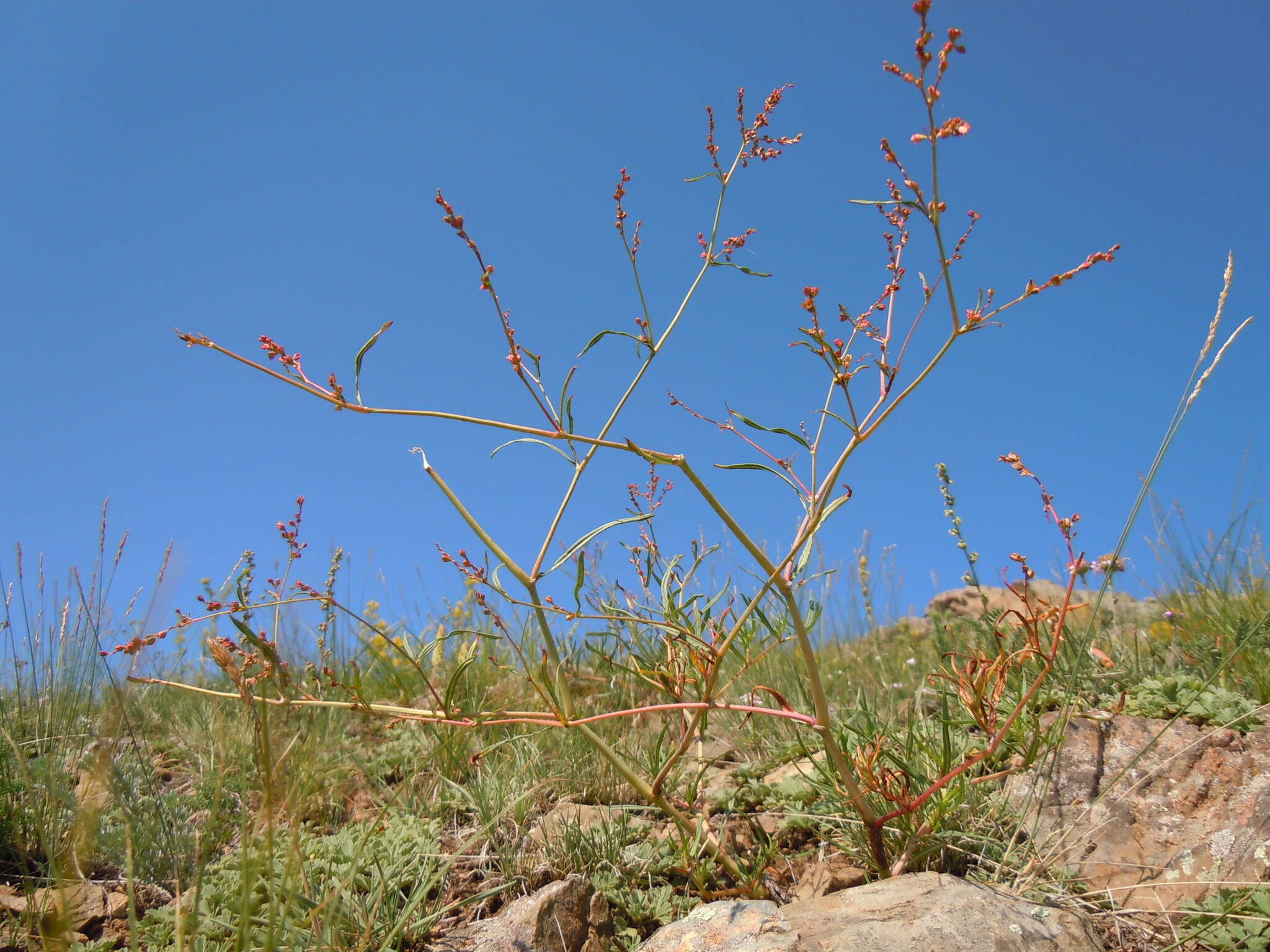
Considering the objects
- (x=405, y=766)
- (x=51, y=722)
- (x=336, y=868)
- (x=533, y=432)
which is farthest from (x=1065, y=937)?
(x=51, y=722)

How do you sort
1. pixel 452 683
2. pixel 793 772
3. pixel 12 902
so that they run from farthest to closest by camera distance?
1. pixel 793 772
2. pixel 12 902
3. pixel 452 683

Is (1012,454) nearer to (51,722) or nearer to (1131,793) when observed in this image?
(1131,793)

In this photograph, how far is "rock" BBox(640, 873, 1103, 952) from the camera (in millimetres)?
1683

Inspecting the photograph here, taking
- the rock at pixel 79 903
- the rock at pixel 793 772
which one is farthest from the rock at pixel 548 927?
the rock at pixel 79 903

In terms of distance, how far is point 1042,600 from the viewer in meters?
2.35

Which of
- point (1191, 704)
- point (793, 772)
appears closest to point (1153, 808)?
point (1191, 704)

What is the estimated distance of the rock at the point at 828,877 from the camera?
2178 mm

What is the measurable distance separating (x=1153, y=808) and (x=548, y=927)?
177cm

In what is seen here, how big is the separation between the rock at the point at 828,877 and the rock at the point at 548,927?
56cm

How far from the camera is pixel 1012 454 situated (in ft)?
7.22

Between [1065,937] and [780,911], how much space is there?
25.2 inches

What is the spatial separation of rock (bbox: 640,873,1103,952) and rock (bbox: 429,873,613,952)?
208 millimetres

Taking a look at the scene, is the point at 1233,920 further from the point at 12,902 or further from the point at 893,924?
the point at 12,902

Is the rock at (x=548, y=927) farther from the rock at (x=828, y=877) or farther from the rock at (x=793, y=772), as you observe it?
the rock at (x=793, y=772)
